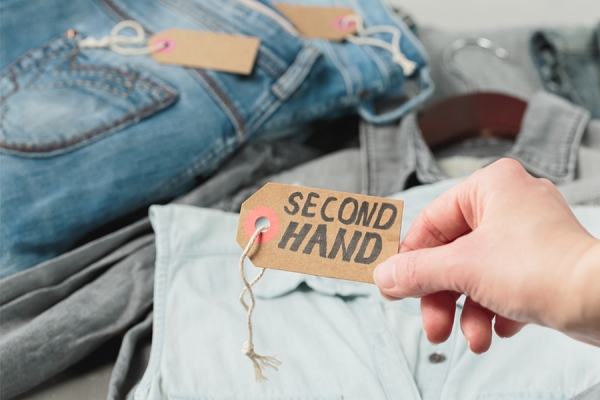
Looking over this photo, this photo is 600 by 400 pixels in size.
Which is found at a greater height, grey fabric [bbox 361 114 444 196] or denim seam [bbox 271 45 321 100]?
denim seam [bbox 271 45 321 100]

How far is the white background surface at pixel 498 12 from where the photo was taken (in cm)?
127

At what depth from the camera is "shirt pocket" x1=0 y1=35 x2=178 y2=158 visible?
55 centimetres

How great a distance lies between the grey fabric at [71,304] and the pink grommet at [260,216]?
0.23m

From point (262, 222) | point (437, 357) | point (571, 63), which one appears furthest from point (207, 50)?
point (571, 63)

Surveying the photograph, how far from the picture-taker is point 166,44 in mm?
678

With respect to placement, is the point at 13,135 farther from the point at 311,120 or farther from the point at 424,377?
the point at 424,377

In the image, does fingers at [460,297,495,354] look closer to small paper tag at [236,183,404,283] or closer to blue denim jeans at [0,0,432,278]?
small paper tag at [236,183,404,283]

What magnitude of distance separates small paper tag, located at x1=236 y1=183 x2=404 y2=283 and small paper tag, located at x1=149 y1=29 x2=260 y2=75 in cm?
36

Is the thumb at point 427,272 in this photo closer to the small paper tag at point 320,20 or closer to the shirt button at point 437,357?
the shirt button at point 437,357

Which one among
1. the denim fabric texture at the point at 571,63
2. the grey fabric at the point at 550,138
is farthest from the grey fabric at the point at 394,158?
the denim fabric texture at the point at 571,63

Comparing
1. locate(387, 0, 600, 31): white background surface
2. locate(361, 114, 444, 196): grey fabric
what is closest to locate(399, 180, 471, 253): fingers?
locate(361, 114, 444, 196): grey fabric

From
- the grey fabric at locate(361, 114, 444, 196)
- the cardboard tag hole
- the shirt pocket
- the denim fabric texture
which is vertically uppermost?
the cardboard tag hole

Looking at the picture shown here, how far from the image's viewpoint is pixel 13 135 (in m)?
0.55

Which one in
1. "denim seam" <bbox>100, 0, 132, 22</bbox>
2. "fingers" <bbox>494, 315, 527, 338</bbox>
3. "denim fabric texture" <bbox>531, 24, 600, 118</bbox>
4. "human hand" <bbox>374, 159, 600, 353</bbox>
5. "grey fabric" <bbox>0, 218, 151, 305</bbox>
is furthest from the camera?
"denim fabric texture" <bbox>531, 24, 600, 118</bbox>
